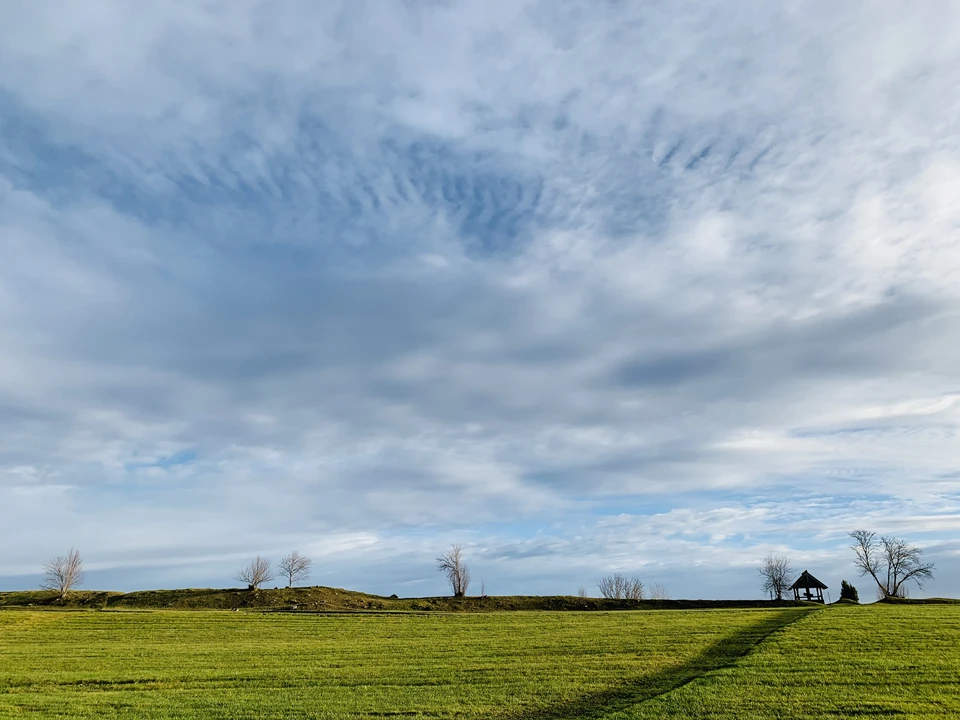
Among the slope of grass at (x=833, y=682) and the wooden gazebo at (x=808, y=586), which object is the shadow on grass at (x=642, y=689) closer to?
the slope of grass at (x=833, y=682)

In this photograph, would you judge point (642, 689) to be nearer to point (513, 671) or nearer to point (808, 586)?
point (513, 671)

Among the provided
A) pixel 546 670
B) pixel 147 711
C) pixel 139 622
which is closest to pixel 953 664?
pixel 546 670

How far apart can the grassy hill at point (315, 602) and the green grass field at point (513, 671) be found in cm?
1928

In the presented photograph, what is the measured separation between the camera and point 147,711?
1975cm

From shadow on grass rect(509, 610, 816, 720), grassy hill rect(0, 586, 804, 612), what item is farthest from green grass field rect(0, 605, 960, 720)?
grassy hill rect(0, 586, 804, 612)

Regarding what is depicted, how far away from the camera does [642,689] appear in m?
19.5

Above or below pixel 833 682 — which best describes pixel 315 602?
above

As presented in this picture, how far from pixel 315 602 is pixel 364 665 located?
38.2 metres

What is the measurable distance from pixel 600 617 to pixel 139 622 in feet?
107

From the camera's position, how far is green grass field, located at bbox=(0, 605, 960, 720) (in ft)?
58.2

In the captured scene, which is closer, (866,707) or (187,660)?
(866,707)

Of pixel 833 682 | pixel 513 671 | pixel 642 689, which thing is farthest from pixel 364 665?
pixel 833 682

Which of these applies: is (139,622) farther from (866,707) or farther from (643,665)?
(866,707)

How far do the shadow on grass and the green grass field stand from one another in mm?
61
